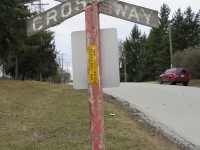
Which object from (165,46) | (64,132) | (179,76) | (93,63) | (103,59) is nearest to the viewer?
(93,63)

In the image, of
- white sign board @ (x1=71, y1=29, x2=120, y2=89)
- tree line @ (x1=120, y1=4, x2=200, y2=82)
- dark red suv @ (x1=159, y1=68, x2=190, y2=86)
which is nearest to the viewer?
white sign board @ (x1=71, y1=29, x2=120, y2=89)

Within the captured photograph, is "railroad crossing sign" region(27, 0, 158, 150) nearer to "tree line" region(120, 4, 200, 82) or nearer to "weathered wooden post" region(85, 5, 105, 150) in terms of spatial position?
"weathered wooden post" region(85, 5, 105, 150)

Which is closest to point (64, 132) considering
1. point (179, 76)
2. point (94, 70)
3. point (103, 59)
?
point (103, 59)

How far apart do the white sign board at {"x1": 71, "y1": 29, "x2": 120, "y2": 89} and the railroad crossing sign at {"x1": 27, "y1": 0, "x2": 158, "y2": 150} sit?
0.54 feet

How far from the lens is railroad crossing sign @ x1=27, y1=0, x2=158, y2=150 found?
4.67 m

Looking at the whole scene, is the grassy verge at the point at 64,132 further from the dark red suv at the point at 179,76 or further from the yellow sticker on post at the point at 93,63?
the dark red suv at the point at 179,76

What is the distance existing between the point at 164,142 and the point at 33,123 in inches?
145

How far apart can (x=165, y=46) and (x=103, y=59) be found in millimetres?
67248

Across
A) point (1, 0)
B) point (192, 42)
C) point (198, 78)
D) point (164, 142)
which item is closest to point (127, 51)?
point (192, 42)

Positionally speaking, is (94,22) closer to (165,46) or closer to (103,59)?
(103,59)

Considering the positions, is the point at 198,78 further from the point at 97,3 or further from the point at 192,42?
the point at 97,3

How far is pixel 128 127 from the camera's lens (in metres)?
10.7

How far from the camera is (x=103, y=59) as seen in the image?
4.92 metres

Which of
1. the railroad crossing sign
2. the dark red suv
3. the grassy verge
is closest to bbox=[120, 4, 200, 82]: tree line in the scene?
the dark red suv
